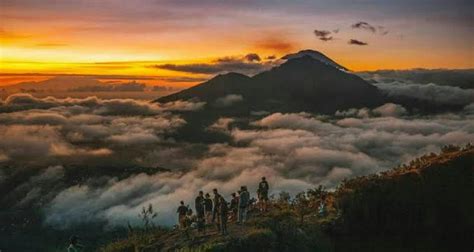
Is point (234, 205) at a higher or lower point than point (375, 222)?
higher

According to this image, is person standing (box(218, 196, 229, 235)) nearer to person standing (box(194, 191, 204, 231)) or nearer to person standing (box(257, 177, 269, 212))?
person standing (box(194, 191, 204, 231))

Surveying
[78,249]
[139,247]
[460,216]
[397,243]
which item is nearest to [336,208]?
[397,243]

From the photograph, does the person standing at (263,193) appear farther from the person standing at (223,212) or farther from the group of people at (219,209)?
the person standing at (223,212)

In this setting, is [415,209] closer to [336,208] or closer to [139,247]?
[336,208]

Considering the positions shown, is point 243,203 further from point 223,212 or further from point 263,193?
point 263,193

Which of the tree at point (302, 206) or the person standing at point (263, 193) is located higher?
the person standing at point (263, 193)

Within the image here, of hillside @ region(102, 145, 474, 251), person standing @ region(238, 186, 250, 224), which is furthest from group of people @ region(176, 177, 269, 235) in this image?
hillside @ region(102, 145, 474, 251)

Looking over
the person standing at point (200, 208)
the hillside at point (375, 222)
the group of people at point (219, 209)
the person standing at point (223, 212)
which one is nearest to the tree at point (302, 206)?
the hillside at point (375, 222)

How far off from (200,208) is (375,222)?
285 inches

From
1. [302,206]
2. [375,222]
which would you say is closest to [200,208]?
[302,206]

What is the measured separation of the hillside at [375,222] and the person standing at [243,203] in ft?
1.69

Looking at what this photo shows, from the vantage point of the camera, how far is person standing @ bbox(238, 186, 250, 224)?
2431cm

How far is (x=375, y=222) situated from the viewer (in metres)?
24.9

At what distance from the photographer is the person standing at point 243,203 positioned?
2431cm
